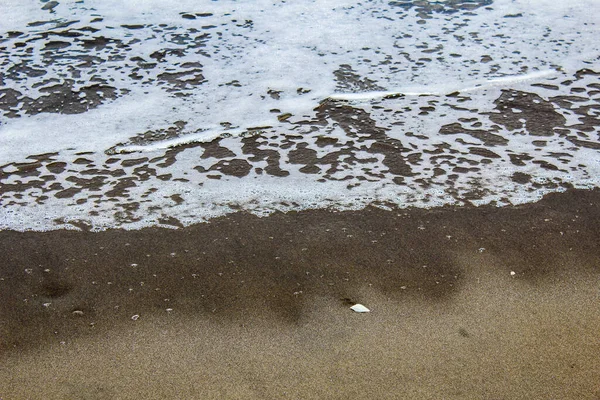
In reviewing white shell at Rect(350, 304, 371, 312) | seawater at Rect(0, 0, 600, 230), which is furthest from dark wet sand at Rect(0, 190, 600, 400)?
seawater at Rect(0, 0, 600, 230)

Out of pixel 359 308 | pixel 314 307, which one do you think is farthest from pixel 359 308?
pixel 314 307

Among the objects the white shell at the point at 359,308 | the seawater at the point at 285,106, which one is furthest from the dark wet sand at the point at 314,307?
the seawater at the point at 285,106

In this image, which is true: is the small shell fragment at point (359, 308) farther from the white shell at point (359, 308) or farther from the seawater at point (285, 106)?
the seawater at point (285, 106)

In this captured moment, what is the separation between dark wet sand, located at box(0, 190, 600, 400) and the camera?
2107mm

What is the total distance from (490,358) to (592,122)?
2.41 m

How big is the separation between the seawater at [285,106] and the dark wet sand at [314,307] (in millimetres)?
240

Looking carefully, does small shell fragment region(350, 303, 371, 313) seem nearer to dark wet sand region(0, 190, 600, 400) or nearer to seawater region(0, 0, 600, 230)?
dark wet sand region(0, 190, 600, 400)

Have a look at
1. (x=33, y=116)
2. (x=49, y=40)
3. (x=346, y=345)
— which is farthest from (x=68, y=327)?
(x=49, y=40)

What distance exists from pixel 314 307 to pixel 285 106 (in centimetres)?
218

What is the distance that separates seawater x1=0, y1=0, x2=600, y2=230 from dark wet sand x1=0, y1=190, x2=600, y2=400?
240mm

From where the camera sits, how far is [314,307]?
2.46 m

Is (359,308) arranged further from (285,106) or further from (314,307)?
(285,106)

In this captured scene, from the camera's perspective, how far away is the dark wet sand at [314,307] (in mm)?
2107

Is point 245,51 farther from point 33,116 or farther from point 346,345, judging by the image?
point 346,345
